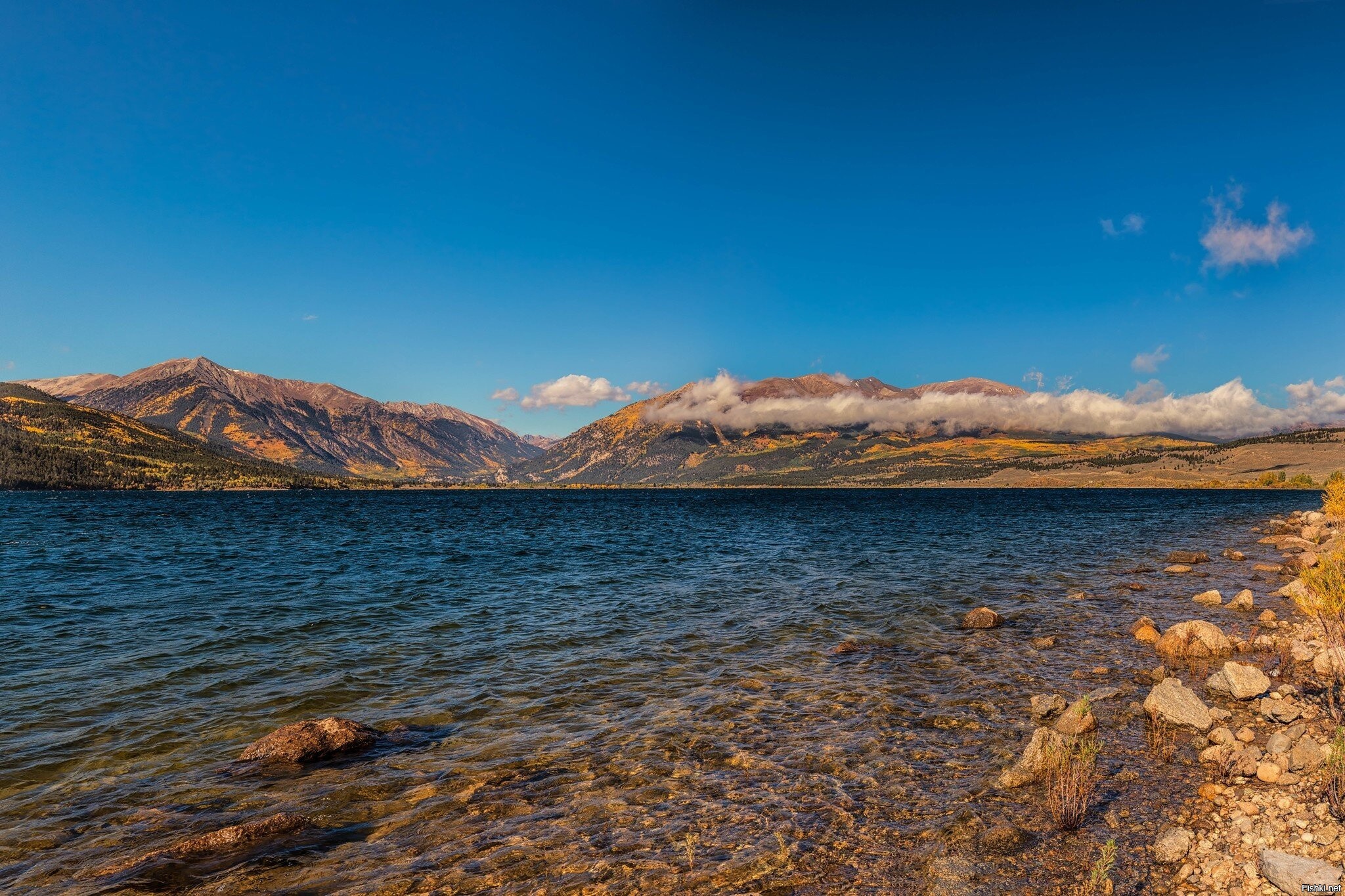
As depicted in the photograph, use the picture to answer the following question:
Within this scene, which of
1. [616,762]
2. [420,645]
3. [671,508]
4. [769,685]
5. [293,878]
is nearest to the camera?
[293,878]

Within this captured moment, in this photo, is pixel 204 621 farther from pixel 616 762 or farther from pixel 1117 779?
pixel 1117 779

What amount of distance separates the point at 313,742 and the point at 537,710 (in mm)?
4710

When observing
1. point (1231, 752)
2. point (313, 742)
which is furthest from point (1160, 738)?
point (313, 742)

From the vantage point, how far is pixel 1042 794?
9680 mm

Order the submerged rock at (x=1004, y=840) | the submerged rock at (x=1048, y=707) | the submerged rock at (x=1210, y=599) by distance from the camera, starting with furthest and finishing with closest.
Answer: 1. the submerged rock at (x=1210, y=599)
2. the submerged rock at (x=1048, y=707)
3. the submerged rock at (x=1004, y=840)

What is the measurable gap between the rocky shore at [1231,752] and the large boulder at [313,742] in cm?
1242

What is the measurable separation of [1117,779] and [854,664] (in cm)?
813

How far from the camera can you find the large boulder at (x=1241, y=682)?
13.1 metres

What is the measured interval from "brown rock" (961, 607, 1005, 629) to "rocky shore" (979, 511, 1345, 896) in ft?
13.4

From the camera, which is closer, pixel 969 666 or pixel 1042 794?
pixel 1042 794

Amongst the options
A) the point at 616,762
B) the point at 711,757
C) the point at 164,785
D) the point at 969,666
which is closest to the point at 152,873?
the point at 164,785

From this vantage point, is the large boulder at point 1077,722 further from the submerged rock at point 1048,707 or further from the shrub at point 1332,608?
the shrub at point 1332,608

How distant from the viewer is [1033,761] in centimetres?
1041

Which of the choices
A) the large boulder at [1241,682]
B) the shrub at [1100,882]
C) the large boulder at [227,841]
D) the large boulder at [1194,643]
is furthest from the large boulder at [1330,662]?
the large boulder at [227,841]
